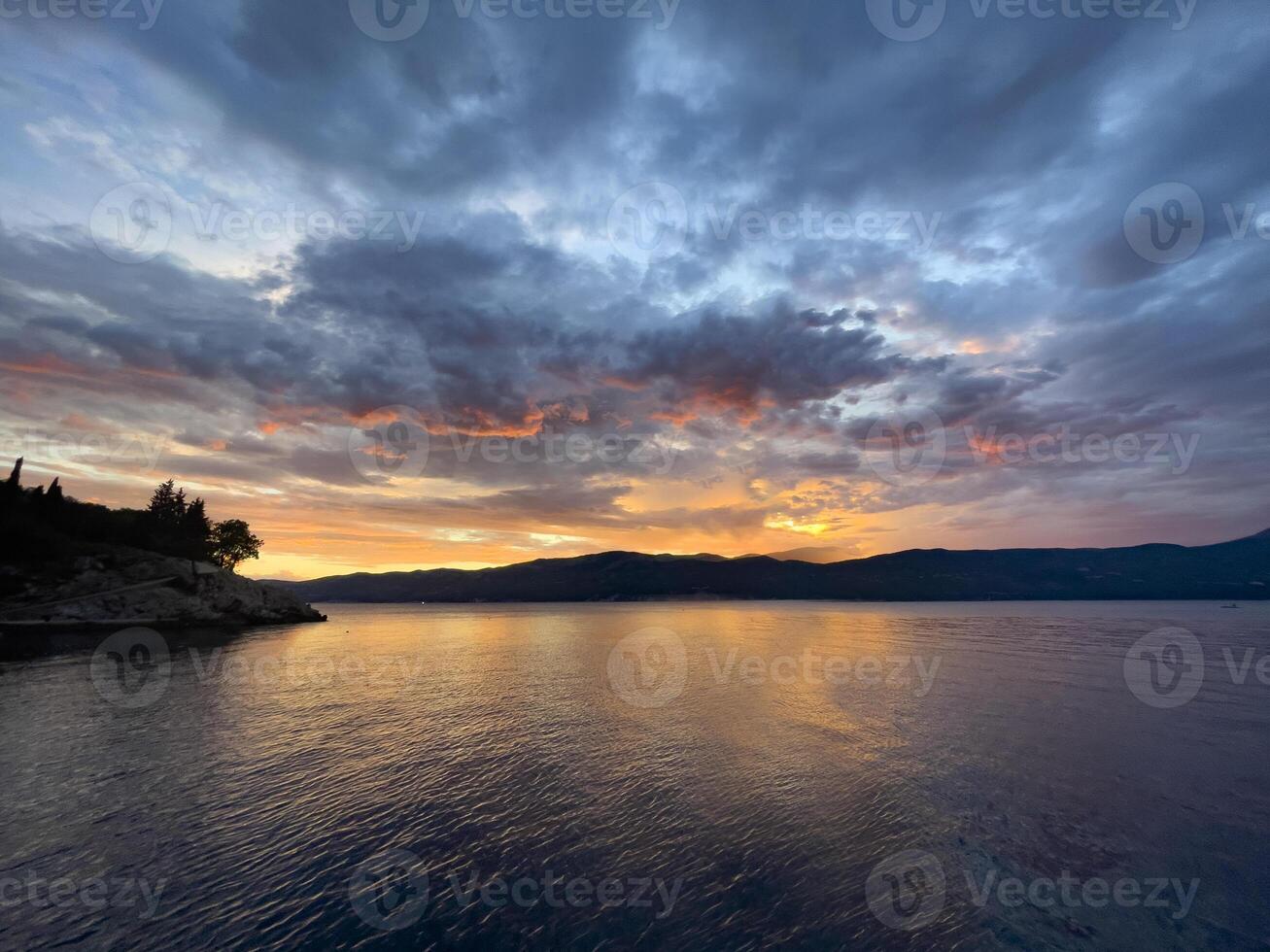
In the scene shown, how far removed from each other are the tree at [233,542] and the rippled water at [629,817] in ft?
386

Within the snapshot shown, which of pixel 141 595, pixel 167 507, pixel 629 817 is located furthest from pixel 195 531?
pixel 629 817

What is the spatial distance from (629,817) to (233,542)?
16575 cm

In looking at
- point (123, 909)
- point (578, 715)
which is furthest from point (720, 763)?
point (123, 909)

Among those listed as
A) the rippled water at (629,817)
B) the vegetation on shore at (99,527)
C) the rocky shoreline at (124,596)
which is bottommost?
the rippled water at (629,817)

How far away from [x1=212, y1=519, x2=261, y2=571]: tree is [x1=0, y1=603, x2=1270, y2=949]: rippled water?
118 meters

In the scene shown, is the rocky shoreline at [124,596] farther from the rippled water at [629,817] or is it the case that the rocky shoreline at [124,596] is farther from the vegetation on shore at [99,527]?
the rippled water at [629,817]

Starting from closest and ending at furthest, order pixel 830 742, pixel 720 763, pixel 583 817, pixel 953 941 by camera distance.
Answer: pixel 953 941, pixel 583 817, pixel 720 763, pixel 830 742

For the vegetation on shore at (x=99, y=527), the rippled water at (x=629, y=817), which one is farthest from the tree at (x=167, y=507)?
the rippled water at (x=629, y=817)

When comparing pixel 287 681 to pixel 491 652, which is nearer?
pixel 287 681

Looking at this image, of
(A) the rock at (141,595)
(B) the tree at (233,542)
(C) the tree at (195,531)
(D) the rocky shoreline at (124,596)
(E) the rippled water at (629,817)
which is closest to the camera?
(E) the rippled water at (629,817)

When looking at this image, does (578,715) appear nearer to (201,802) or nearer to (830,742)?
(830,742)

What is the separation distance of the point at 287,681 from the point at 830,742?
143ft

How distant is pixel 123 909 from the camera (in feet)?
39.1

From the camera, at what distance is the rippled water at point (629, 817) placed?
12070 mm
